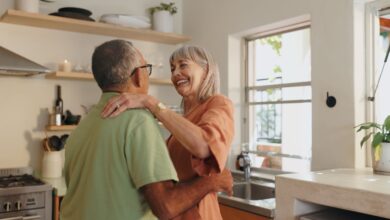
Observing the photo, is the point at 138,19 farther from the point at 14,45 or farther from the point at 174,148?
the point at 174,148

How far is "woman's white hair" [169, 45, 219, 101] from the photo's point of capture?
1368mm

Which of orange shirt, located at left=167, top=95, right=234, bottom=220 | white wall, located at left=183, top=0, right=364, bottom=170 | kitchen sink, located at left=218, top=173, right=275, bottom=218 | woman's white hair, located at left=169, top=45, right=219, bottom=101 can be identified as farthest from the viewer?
white wall, located at left=183, top=0, right=364, bottom=170

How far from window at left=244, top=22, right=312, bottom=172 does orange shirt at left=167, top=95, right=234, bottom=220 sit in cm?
158

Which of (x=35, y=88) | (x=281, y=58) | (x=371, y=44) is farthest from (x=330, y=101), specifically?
(x=35, y=88)

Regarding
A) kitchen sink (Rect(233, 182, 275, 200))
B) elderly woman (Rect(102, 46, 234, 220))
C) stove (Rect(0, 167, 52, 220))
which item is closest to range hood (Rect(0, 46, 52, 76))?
stove (Rect(0, 167, 52, 220))

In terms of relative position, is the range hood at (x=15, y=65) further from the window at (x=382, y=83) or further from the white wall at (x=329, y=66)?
the window at (x=382, y=83)

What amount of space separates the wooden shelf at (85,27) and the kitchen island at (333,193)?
193cm

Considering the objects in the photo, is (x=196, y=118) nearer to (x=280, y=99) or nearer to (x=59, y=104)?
(x=280, y=99)

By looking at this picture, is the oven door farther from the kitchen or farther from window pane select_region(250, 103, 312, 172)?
window pane select_region(250, 103, 312, 172)

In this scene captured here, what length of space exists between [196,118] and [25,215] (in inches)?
64.3

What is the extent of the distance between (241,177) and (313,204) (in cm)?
110

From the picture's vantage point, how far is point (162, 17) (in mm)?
3396

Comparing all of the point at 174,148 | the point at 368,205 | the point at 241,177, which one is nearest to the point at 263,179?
the point at 241,177

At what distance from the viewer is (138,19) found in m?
3.23
